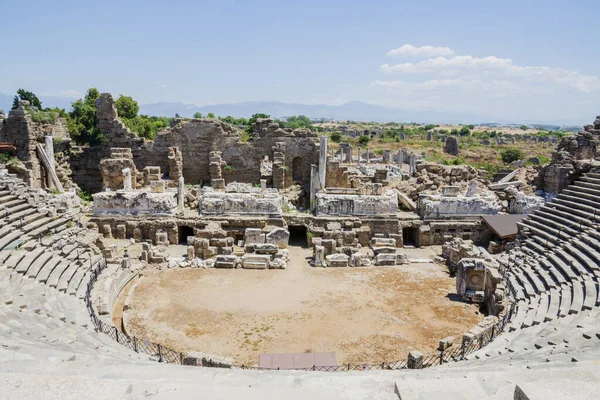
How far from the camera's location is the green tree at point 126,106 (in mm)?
34469

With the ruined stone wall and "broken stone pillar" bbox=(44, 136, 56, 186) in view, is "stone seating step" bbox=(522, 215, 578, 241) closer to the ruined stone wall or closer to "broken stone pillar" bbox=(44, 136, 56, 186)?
the ruined stone wall

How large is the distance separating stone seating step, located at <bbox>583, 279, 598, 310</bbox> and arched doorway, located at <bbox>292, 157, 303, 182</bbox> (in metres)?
18.9

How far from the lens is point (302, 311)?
14.2 m

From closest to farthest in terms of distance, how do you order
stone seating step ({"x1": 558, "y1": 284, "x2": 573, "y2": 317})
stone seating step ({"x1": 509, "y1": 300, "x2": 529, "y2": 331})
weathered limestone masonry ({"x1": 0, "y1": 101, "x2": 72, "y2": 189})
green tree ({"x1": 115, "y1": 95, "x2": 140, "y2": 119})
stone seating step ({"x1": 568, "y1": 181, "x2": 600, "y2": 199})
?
stone seating step ({"x1": 558, "y1": 284, "x2": 573, "y2": 317}) < stone seating step ({"x1": 509, "y1": 300, "x2": 529, "y2": 331}) < stone seating step ({"x1": 568, "y1": 181, "x2": 600, "y2": 199}) < weathered limestone masonry ({"x1": 0, "y1": 101, "x2": 72, "y2": 189}) < green tree ({"x1": 115, "y1": 95, "x2": 140, "y2": 119})

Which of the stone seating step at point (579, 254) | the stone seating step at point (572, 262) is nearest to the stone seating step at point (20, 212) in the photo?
the stone seating step at point (572, 262)

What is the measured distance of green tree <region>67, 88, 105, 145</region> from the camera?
28094 mm

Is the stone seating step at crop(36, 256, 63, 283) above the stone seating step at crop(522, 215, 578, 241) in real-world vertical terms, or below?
below

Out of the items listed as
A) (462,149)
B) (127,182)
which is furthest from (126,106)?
(462,149)

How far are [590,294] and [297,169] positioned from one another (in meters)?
19.8

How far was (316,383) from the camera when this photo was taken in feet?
20.2

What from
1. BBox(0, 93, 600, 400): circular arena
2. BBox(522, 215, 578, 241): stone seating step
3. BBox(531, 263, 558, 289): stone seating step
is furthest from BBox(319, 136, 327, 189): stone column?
BBox(531, 263, 558, 289): stone seating step

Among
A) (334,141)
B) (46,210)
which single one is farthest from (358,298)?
(334,141)

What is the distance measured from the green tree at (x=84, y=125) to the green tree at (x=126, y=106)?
7.48ft

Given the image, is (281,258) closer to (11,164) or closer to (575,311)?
(575,311)
